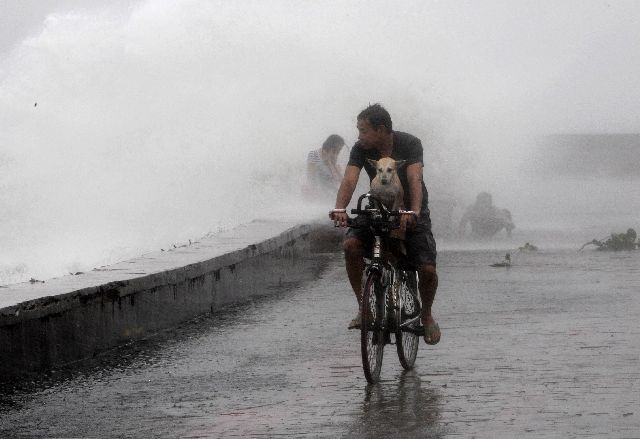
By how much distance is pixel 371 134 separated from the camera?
9.16 metres

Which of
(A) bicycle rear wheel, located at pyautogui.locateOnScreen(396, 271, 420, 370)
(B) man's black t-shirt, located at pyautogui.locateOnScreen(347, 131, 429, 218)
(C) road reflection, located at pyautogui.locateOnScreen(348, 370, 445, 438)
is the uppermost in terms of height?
(B) man's black t-shirt, located at pyautogui.locateOnScreen(347, 131, 429, 218)

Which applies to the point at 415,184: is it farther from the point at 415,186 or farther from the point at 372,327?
the point at 372,327

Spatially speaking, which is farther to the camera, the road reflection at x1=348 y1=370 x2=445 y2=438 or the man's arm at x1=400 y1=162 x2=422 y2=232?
the man's arm at x1=400 y1=162 x2=422 y2=232

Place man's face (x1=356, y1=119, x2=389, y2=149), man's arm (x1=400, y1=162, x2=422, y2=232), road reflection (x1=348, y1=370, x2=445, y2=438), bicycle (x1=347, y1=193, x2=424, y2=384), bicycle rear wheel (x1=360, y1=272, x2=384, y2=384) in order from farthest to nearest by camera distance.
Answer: man's face (x1=356, y1=119, x2=389, y2=149) → man's arm (x1=400, y1=162, x2=422, y2=232) → bicycle (x1=347, y1=193, x2=424, y2=384) → bicycle rear wheel (x1=360, y1=272, x2=384, y2=384) → road reflection (x1=348, y1=370, x2=445, y2=438)

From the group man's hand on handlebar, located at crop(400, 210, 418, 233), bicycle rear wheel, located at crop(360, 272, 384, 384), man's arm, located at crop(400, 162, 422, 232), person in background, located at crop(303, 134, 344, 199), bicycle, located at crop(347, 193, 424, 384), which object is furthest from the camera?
person in background, located at crop(303, 134, 344, 199)

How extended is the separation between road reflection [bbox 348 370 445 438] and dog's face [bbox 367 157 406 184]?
1.19 m

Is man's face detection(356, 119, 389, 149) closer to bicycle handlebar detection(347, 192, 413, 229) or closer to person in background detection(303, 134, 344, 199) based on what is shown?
bicycle handlebar detection(347, 192, 413, 229)

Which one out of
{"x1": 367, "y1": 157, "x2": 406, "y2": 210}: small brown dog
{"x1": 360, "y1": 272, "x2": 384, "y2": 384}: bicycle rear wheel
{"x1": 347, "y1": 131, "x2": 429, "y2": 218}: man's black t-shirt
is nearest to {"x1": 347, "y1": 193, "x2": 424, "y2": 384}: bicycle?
{"x1": 360, "y1": 272, "x2": 384, "y2": 384}: bicycle rear wheel

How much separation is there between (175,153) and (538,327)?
29.1 metres

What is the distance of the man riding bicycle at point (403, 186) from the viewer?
909cm

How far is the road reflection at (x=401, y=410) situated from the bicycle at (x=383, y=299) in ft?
0.60

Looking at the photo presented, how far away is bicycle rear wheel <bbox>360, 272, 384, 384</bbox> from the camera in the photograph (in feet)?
28.0

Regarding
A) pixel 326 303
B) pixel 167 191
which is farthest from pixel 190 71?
pixel 326 303

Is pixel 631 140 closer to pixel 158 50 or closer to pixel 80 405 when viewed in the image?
pixel 158 50
